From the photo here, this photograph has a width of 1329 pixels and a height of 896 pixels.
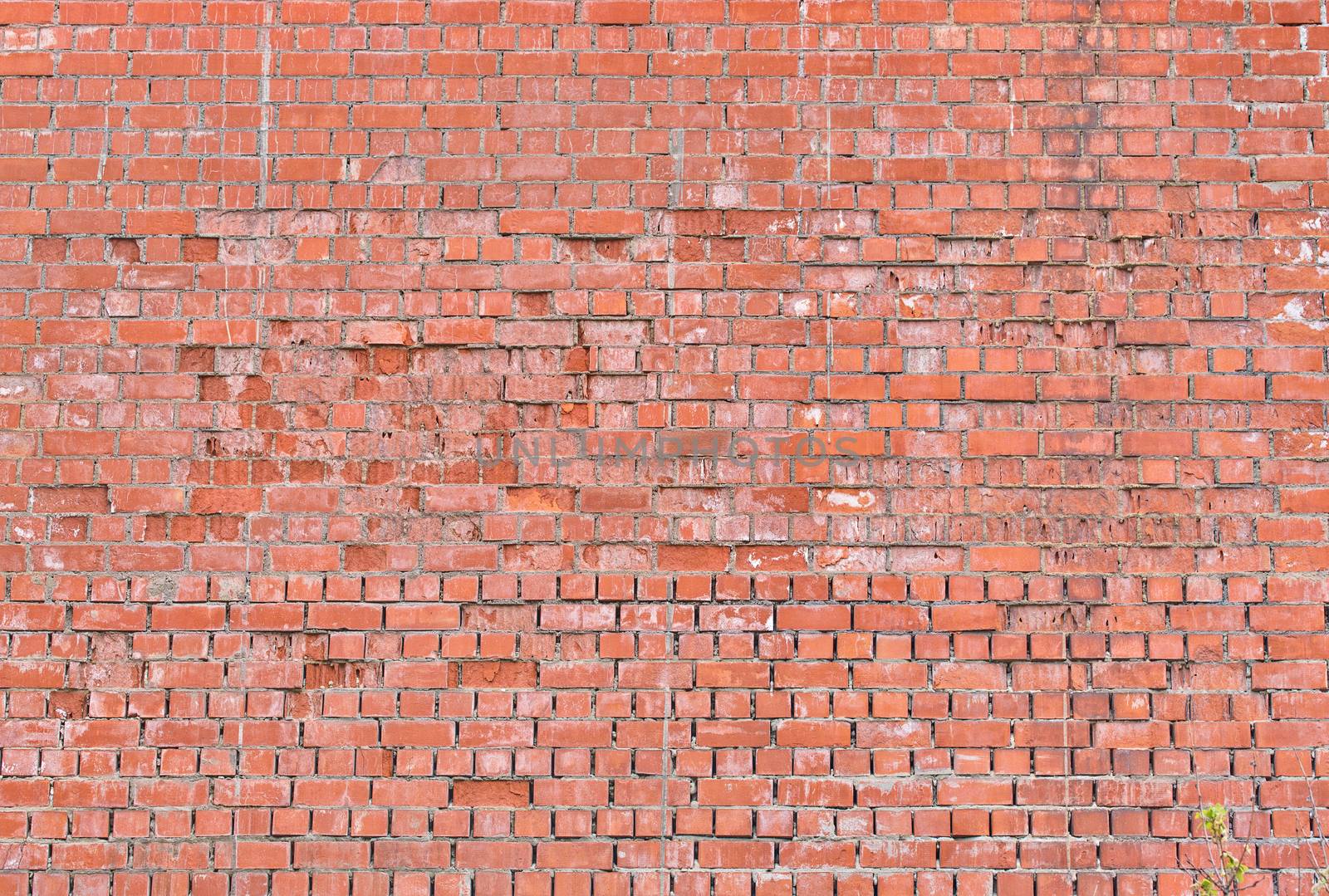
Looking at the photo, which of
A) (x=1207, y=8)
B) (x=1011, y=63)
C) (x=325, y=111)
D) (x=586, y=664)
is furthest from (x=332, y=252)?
(x=1207, y=8)

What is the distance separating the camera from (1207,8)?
266cm

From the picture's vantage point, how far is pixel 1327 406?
2.56 m

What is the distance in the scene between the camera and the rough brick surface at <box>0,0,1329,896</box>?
2490mm

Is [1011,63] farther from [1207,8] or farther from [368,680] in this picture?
[368,680]

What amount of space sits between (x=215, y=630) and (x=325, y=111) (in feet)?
4.79

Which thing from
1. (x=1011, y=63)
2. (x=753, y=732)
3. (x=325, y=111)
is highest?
(x=1011, y=63)

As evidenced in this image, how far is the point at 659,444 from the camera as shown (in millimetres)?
2584

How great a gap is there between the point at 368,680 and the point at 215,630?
43cm

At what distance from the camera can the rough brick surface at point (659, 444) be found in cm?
249

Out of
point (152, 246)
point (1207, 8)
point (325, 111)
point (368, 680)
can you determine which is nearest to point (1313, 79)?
point (1207, 8)

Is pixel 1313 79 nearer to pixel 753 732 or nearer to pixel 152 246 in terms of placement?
pixel 753 732

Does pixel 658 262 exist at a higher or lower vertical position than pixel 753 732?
higher

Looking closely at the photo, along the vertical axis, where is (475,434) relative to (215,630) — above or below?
above

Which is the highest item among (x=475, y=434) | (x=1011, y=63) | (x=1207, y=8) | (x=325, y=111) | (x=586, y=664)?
(x=1207, y=8)
